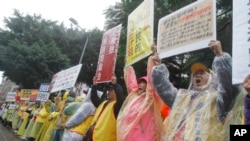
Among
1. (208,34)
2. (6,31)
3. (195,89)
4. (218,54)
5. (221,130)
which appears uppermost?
(6,31)

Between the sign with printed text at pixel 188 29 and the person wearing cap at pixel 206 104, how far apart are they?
16 centimetres

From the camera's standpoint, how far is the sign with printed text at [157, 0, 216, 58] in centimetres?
260

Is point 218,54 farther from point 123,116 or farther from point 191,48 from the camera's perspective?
point 123,116

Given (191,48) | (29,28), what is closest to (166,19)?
(191,48)

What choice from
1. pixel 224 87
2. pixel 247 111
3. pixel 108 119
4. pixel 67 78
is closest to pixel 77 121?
pixel 108 119

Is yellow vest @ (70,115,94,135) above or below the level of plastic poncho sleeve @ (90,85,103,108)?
below

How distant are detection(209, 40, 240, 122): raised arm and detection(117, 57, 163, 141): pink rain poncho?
0.97 m

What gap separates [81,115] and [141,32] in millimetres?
1657

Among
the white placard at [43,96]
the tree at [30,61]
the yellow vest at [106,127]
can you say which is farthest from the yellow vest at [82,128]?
the tree at [30,61]

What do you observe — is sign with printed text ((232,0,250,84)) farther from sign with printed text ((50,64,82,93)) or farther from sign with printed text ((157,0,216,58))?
sign with printed text ((50,64,82,93))

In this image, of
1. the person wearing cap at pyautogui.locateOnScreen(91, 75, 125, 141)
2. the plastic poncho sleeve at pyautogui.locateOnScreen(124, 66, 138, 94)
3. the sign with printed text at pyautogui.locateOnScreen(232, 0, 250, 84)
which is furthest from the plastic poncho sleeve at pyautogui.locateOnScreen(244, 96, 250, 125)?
the person wearing cap at pyautogui.locateOnScreen(91, 75, 125, 141)

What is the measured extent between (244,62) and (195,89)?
2.48 ft

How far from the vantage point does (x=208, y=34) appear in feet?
8.41

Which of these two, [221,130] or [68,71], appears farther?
[68,71]
